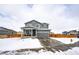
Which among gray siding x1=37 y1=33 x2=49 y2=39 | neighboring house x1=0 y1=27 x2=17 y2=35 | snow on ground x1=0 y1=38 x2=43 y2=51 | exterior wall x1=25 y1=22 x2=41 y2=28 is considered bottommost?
snow on ground x1=0 y1=38 x2=43 y2=51

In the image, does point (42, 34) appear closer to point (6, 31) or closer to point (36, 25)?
point (36, 25)

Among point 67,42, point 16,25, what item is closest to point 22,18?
point 16,25

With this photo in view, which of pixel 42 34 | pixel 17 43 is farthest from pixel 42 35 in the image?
pixel 17 43

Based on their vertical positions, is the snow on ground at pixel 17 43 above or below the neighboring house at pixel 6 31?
below

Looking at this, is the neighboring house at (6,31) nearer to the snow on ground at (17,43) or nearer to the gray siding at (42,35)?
the snow on ground at (17,43)

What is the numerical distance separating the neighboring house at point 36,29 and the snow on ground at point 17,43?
2.4 inches

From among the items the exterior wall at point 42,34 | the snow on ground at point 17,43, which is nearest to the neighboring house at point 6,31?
the snow on ground at point 17,43

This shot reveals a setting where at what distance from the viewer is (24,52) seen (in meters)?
1.92

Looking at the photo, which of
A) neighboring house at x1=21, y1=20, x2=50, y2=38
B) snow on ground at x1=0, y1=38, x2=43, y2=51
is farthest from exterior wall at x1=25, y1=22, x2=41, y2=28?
snow on ground at x1=0, y1=38, x2=43, y2=51

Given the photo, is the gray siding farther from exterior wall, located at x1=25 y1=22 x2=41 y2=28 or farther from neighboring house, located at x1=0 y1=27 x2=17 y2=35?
neighboring house, located at x1=0 y1=27 x2=17 y2=35

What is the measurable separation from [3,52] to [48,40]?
44 centimetres

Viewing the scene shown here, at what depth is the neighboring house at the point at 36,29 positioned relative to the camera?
74.3 inches

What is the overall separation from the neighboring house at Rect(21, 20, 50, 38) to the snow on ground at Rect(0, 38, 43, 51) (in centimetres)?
6

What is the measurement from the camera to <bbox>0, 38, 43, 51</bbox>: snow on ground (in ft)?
6.29
